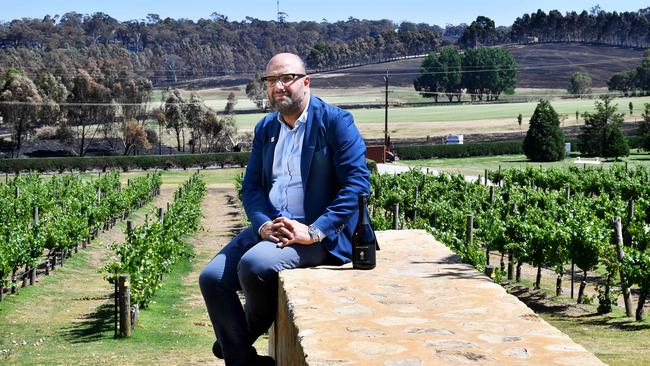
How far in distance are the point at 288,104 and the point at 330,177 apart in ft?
1.50

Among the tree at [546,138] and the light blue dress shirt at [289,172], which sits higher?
the light blue dress shirt at [289,172]

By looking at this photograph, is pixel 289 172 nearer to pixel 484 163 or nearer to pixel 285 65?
pixel 285 65

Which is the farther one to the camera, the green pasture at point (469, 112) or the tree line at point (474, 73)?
the tree line at point (474, 73)

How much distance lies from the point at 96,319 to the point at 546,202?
510 inches

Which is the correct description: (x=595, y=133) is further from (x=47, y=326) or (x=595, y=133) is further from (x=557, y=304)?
(x=47, y=326)

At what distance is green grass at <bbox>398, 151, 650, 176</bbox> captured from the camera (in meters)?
53.5

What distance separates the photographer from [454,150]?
64.4m

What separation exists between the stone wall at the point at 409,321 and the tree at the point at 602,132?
173 feet

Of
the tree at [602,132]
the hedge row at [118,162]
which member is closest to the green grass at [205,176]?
the hedge row at [118,162]

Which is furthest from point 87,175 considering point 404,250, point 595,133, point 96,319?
point 404,250

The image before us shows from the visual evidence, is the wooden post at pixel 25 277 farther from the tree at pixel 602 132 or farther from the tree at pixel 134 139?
the tree at pixel 134 139

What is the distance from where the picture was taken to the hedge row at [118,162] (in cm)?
5794

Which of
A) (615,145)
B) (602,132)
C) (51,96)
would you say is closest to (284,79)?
(615,145)

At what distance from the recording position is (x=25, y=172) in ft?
189
